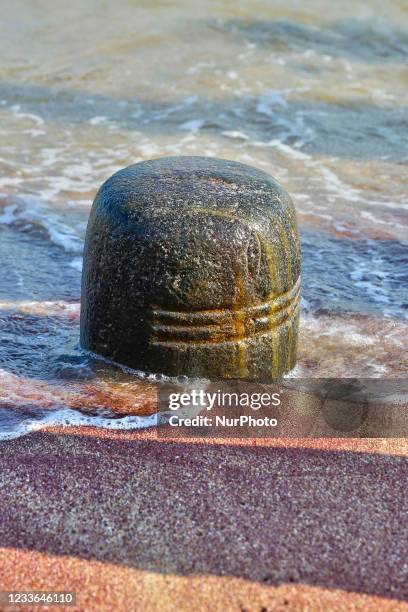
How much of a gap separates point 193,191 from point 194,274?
44cm

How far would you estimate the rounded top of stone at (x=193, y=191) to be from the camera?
4.11 m

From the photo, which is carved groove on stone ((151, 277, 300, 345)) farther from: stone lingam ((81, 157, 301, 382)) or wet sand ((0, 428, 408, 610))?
wet sand ((0, 428, 408, 610))

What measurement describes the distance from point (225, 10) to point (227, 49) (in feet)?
6.21

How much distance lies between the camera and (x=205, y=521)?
3.34 metres

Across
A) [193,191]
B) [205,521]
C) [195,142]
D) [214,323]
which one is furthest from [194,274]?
[195,142]

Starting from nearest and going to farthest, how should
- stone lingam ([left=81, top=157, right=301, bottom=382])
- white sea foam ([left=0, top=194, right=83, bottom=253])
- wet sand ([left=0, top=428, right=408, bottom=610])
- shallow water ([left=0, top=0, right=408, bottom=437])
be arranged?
wet sand ([left=0, top=428, right=408, bottom=610]) → stone lingam ([left=81, top=157, right=301, bottom=382]) → shallow water ([left=0, top=0, right=408, bottom=437]) → white sea foam ([left=0, top=194, right=83, bottom=253])

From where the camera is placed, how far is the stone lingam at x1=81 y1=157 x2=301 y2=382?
404cm

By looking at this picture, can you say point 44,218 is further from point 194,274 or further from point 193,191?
point 194,274

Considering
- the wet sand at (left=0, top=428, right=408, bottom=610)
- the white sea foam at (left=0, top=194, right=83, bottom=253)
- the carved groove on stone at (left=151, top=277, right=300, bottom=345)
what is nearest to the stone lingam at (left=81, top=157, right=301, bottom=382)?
the carved groove on stone at (left=151, top=277, right=300, bottom=345)

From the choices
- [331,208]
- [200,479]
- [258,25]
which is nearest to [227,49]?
[258,25]

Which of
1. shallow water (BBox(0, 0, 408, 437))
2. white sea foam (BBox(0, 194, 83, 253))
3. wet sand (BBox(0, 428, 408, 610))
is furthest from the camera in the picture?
white sea foam (BBox(0, 194, 83, 253))

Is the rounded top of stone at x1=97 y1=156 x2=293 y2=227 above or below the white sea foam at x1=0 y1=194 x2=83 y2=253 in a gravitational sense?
above

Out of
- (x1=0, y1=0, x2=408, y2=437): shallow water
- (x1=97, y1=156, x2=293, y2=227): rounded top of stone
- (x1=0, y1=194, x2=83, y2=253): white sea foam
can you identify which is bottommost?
(x1=0, y1=194, x2=83, y2=253): white sea foam

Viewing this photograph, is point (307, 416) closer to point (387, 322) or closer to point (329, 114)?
point (387, 322)
